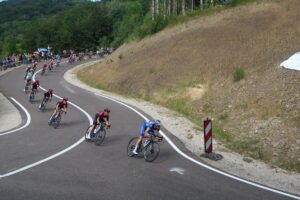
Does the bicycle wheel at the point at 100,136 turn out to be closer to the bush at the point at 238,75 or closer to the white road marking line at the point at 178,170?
the white road marking line at the point at 178,170

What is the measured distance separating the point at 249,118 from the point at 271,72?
4.73 meters

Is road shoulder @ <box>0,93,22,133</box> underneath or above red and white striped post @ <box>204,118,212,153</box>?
underneath

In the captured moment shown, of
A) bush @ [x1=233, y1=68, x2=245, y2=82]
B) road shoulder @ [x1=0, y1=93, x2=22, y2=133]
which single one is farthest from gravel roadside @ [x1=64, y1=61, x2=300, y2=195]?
road shoulder @ [x1=0, y1=93, x2=22, y2=133]

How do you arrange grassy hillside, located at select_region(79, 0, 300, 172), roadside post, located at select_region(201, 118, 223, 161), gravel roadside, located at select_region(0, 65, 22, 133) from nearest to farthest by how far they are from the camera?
1. roadside post, located at select_region(201, 118, 223, 161)
2. grassy hillside, located at select_region(79, 0, 300, 172)
3. gravel roadside, located at select_region(0, 65, 22, 133)

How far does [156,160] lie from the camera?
1408 centimetres

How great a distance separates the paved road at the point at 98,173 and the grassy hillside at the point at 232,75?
3.60 metres

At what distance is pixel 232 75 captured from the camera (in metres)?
25.5

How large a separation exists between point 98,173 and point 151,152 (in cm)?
239

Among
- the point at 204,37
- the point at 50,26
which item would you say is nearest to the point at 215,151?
the point at 204,37

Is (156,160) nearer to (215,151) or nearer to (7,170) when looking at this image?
(215,151)

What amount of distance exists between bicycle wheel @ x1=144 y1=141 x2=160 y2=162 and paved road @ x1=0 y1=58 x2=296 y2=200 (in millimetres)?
249

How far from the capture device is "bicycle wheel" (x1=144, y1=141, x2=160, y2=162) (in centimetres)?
1407

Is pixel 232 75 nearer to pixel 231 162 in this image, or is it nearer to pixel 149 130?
pixel 231 162

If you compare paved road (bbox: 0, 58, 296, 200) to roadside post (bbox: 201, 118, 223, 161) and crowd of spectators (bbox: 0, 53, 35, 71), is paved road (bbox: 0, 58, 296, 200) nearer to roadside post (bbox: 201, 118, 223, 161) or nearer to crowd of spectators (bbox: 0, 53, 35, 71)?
roadside post (bbox: 201, 118, 223, 161)
